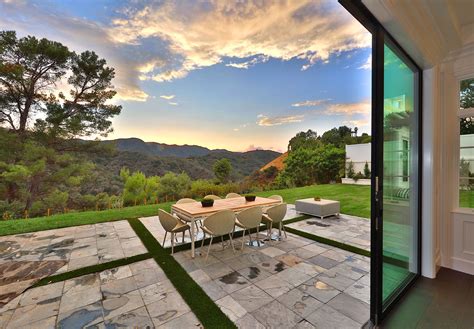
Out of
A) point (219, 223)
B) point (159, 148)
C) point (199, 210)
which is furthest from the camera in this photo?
point (159, 148)

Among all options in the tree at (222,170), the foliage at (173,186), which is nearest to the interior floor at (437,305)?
the foliage at (173,186)

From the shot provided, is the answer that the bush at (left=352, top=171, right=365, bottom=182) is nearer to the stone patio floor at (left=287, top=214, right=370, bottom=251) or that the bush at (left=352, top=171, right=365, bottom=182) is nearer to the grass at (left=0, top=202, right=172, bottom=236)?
the stone patio floor at (left=287, top=214, right=370, bottom=251)

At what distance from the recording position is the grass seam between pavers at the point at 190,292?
180 cm

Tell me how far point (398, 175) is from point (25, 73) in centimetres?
1058

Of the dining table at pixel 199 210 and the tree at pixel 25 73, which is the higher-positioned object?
the tree at pixel 25 73

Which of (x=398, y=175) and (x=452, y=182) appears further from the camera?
(x=452, y=182)

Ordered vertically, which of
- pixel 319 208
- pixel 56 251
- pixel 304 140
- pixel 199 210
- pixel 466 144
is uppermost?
pixel 304 140

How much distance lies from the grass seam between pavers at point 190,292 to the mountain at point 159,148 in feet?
23.1

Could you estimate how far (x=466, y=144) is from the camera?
278 cm

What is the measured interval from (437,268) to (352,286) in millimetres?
1442

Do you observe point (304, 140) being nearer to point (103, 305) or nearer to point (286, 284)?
point (286, 284)

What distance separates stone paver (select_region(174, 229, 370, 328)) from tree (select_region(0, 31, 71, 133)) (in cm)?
818

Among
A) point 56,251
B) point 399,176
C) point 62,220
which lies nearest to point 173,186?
point 62,220

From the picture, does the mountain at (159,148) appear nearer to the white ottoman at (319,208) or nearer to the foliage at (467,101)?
the white ottoman at (319,208)
